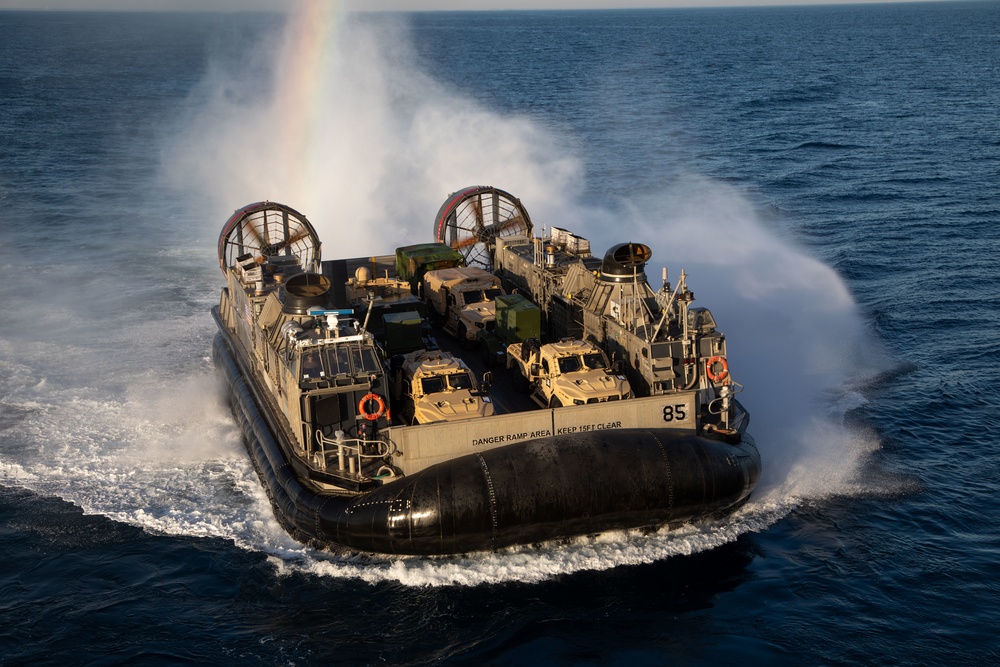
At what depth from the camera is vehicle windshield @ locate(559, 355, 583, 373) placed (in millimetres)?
20906

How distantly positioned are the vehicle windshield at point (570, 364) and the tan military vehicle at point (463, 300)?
4266mm

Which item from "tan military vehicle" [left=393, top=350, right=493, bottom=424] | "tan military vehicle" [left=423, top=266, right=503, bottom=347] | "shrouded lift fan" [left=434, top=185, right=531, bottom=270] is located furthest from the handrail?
"shrouded lift fan" [left=434, top=185, right=531, bottom=270]

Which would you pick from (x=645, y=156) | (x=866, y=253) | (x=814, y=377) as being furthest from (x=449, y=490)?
(x=645, y=156)

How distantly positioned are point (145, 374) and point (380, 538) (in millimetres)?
13905

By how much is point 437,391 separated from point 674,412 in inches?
181

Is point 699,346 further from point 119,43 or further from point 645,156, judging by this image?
point 119,43

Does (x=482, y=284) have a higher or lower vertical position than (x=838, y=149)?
lower

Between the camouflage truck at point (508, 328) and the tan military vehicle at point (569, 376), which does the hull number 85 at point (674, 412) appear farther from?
the camouflage truck at point (508, 328)

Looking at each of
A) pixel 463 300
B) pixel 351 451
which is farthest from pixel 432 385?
pixel 463 300

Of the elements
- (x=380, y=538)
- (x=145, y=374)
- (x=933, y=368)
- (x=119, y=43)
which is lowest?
(x=380, y=538)

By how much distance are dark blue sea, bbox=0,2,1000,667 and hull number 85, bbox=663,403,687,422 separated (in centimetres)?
209

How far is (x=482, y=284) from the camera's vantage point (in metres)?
26.8

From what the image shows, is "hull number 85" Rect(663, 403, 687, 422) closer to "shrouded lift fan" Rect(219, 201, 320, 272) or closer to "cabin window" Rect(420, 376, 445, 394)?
"cabin window" Rect(420, 376, 445, 394)

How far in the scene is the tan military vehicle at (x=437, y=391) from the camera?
64.7ft
